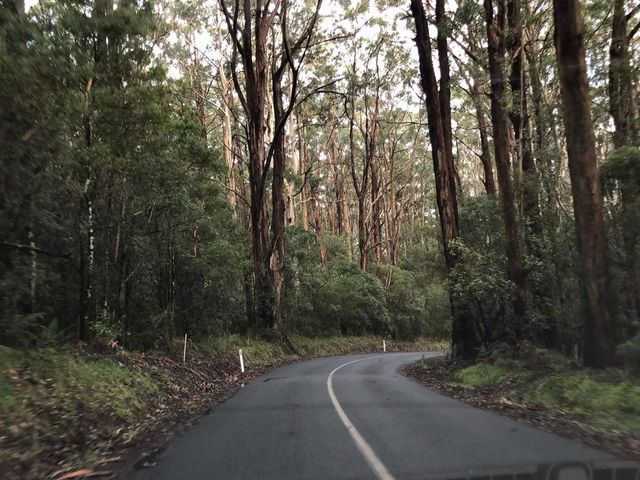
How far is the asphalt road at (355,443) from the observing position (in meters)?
6.71

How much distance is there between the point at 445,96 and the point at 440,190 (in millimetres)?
3845

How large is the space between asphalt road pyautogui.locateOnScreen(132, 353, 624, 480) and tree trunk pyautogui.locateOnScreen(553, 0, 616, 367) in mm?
3436

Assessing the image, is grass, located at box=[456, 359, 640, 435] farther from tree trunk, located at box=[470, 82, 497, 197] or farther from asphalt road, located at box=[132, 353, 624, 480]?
tree trunk, located at box=[470, 82, 497, 197]

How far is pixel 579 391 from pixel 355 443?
5.43 meters

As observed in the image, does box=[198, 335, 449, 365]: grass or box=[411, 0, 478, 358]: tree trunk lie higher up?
box=[411, 0, 478, 358]: tree trunk

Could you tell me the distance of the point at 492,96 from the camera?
19000 millimetres

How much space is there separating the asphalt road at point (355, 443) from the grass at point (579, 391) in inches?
55.0

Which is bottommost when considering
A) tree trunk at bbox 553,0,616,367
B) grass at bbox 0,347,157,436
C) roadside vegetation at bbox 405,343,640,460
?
roadside vegetation at bbox 405,343,640,460

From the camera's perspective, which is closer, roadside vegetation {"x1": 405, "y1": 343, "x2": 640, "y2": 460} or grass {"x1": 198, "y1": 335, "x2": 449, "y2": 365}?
roadside vegetation {"x1": 405, "y1": 343, "x2": 640, "y2": 460}

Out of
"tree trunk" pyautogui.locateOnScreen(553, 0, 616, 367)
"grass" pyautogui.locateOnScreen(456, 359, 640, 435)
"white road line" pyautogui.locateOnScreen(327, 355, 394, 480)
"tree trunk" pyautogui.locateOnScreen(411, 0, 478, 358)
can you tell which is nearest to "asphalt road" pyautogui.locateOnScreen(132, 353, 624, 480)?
"white road line" pyautogui.locateOnScreen(327, 355, 394, 480)

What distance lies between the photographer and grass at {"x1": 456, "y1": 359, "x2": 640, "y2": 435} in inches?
378

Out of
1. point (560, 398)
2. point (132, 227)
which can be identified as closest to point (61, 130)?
point (132, 227)

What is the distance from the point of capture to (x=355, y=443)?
8047 millimetres

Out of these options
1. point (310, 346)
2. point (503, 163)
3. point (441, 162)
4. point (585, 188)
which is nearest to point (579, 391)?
point (585, 188)
